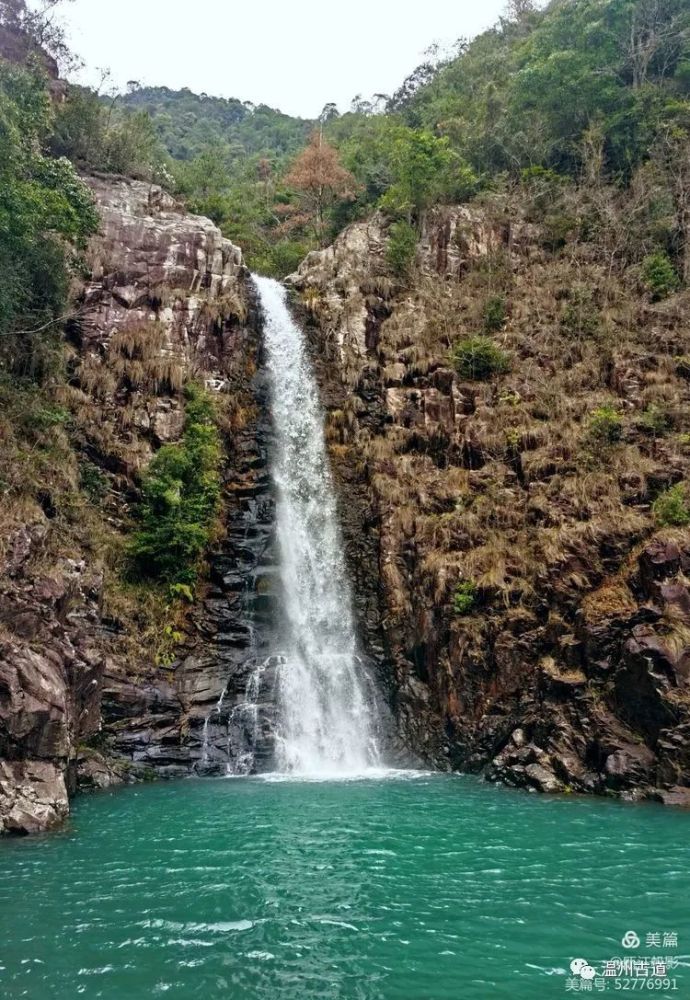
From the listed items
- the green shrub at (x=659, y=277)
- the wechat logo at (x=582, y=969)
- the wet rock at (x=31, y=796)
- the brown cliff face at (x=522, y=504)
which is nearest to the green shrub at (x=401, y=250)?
the brown cliff face at (x=522, y=504)

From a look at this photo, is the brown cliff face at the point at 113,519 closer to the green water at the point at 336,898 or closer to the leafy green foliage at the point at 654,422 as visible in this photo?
the green water at the point at 336,898

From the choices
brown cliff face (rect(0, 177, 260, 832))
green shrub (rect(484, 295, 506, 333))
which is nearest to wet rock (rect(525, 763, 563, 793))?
brown cliff face (rect(0, 177, 260, 832))

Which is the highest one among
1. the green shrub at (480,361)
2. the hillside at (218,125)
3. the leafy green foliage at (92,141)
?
the hillside at (218,125)

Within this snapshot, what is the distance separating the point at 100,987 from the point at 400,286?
29135 millimetres

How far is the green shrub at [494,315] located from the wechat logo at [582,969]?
2414 cm

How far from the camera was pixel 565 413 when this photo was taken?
904 inches

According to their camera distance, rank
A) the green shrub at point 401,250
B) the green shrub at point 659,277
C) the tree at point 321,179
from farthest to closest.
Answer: the tree at point 321,179, the green shrub at point 401,250, the green shrub at point 659,277

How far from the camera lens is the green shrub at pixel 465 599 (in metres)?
19.1

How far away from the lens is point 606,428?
21.4 metres

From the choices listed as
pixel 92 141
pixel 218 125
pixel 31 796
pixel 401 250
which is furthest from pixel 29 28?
pixel 218 125

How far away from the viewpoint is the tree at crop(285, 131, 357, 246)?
41438 mm

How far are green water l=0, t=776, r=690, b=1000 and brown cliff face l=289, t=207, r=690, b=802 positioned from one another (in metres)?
2.68

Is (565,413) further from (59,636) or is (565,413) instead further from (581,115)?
(581,115)

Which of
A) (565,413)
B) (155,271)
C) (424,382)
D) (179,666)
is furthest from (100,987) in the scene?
(155,271)
